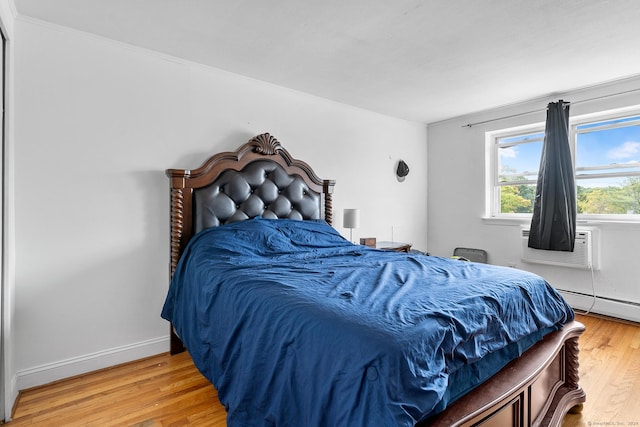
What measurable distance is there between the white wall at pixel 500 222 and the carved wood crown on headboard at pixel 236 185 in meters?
2.13

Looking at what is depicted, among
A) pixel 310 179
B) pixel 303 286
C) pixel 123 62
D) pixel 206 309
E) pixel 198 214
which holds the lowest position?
pixel 206 309

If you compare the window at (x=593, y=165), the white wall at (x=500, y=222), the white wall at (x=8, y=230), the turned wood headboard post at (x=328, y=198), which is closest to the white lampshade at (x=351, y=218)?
the turned wood headboard post at (x=328, y=198)

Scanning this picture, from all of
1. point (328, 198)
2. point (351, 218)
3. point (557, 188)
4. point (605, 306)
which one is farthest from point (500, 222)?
point (328, 198)

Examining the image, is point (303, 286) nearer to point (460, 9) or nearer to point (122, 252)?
point (122, 252)

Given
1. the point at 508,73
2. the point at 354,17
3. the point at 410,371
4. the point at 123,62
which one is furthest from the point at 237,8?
the point at 508,73

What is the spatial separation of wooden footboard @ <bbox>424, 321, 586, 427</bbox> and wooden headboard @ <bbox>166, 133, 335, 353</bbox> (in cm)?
210

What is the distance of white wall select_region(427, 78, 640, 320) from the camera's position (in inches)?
128

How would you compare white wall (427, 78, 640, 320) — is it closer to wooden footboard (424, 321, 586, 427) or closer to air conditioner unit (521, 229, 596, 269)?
air conditioner unit (521, 229, 596, 269)

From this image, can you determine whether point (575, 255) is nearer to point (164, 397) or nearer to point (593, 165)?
point (593, 165)

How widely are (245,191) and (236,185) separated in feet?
0.31

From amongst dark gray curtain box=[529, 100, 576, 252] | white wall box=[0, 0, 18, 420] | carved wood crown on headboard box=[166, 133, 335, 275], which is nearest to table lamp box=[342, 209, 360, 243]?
carved wood crown on headboard box=[166, 133, 335, 275]

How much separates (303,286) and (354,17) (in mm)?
1684

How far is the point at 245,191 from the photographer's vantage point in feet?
9.35

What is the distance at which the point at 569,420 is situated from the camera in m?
1.76
